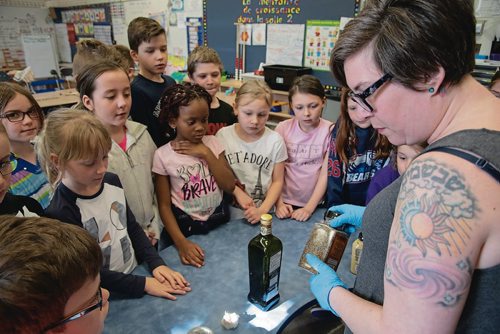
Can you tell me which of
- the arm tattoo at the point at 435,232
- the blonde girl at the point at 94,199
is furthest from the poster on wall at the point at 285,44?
the arm tattoo at the point at 435,232

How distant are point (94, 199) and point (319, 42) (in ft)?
10.2

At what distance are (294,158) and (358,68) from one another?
1.25 metres

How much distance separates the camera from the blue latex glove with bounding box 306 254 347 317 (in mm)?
885

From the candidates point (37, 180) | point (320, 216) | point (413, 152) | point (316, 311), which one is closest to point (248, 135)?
point (320, 216)

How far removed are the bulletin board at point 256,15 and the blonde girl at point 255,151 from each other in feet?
5.59

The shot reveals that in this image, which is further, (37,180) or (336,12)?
(336,12)

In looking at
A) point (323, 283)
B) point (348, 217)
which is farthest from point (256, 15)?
point (323, 283)

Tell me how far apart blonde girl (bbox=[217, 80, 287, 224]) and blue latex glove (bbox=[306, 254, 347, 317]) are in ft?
2.49

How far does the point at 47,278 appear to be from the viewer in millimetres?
572

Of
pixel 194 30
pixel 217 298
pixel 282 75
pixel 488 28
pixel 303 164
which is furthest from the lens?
pixel 194 30

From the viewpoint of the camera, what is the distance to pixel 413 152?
1210 millimetres

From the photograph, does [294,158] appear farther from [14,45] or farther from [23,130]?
[14,45]

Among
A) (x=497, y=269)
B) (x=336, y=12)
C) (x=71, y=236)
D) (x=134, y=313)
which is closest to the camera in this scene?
(x=497, y=269)

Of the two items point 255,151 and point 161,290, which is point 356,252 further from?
point 255,151
